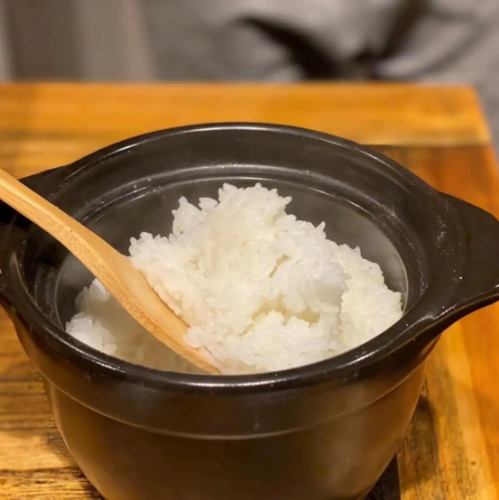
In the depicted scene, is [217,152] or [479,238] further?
[217,152]

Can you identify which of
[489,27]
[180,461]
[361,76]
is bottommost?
[361,76]

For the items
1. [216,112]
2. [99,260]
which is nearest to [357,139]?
[216,112]

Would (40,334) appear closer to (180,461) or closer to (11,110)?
(180,461)

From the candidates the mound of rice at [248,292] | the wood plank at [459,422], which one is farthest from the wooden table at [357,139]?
the mound of rice at [248,292]

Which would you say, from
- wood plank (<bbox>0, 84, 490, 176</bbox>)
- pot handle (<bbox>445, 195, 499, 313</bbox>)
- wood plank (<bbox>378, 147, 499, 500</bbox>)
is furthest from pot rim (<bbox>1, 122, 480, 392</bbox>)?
wood plank (<bbox>0, 84, 490, 176</bbox>)

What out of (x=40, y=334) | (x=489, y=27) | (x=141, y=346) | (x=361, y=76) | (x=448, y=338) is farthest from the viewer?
(x=361, y=76)

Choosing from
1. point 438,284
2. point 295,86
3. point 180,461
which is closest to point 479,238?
point 438,284

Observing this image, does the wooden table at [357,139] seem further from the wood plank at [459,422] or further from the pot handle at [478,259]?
the pot handle at [478,259]

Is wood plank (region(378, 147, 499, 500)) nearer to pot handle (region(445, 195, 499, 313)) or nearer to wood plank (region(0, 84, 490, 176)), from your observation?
pot handle (region(445, 195, 499, 313))
